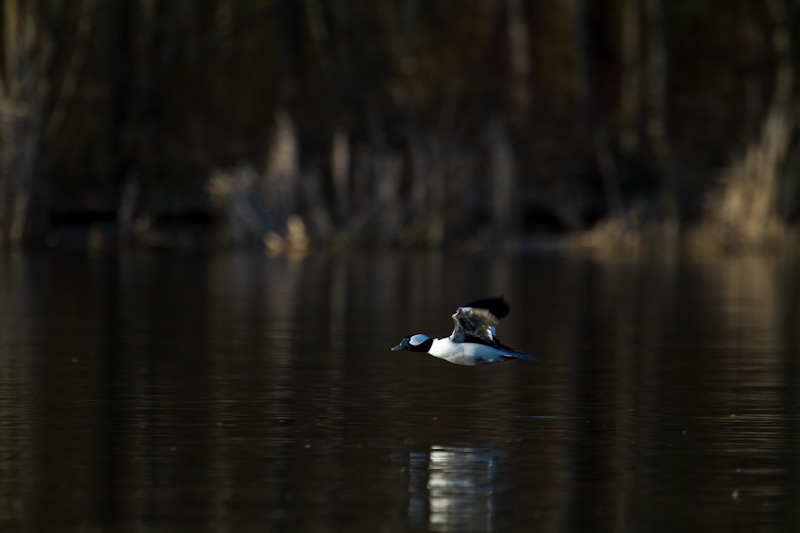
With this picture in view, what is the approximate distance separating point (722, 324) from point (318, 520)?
52.8 ft

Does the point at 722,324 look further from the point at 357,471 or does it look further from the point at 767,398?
the point at 357,471

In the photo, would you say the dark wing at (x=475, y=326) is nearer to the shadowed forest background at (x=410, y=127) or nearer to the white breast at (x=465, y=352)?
the white breast at (x=465, y=352)

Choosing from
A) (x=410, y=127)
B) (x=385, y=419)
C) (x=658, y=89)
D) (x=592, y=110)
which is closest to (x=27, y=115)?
(x=410, y=127)

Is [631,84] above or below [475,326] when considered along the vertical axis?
above

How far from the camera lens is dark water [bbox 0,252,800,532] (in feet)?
31.7

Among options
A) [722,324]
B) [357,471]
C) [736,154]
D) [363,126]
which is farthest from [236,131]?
[357,471]

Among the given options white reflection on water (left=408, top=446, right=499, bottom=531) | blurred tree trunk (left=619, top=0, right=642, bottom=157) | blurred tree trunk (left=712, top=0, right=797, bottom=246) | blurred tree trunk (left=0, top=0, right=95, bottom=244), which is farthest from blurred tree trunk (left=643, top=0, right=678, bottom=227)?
white reflection on water (left=408, top=446, right=499, bottom=531)

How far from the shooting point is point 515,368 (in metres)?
18.4

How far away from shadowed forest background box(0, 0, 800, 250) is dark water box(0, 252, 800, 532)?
22743 millimetres

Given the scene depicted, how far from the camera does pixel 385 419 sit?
13539mm

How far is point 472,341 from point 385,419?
88 centimetres

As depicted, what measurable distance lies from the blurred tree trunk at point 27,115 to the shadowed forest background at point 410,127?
6 cm

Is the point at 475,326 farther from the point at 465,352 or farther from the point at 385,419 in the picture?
the point at 385,419

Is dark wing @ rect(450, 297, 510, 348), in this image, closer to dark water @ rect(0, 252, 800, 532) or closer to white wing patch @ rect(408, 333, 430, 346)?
white wing patch @ rect(408, 333, 430, 346)
